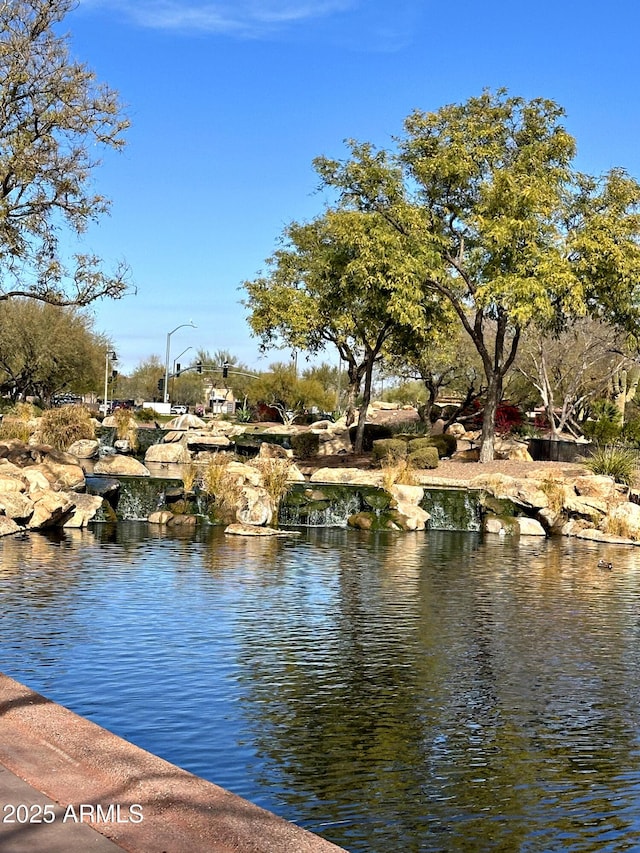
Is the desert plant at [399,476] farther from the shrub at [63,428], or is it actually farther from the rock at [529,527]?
the shrub at [63,428]

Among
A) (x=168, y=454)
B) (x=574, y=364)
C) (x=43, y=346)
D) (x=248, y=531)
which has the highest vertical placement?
(x=43, y=346)

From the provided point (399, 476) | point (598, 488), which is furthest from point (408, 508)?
point (598, 488)

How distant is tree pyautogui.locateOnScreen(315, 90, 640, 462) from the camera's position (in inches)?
1416

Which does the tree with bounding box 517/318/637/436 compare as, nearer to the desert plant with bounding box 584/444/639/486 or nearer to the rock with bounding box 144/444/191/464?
the desert plant with bounding box 584/444/639/486

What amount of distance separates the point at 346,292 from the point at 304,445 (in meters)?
7.71

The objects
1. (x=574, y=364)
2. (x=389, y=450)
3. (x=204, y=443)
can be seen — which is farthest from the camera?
(x=574, y=364)

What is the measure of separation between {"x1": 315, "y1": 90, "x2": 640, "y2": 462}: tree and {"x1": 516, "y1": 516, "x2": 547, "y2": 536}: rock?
827 cm

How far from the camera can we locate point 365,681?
1191 cm

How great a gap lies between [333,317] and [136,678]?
33.7 metres

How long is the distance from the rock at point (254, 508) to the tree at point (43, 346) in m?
45.9

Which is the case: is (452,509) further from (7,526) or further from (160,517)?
(7,526)

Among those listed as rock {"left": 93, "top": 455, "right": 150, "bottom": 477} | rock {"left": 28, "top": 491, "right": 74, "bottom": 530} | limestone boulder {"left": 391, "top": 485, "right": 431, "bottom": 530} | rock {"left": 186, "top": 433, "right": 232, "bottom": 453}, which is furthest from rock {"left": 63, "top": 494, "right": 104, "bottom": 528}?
rock {"left": 186, "top": 433, "right": 232, "bottom": 453}

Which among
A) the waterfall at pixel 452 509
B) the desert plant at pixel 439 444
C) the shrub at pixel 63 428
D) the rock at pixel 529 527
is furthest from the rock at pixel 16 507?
the shrub at pixel 63 428

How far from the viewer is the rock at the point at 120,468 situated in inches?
1405
